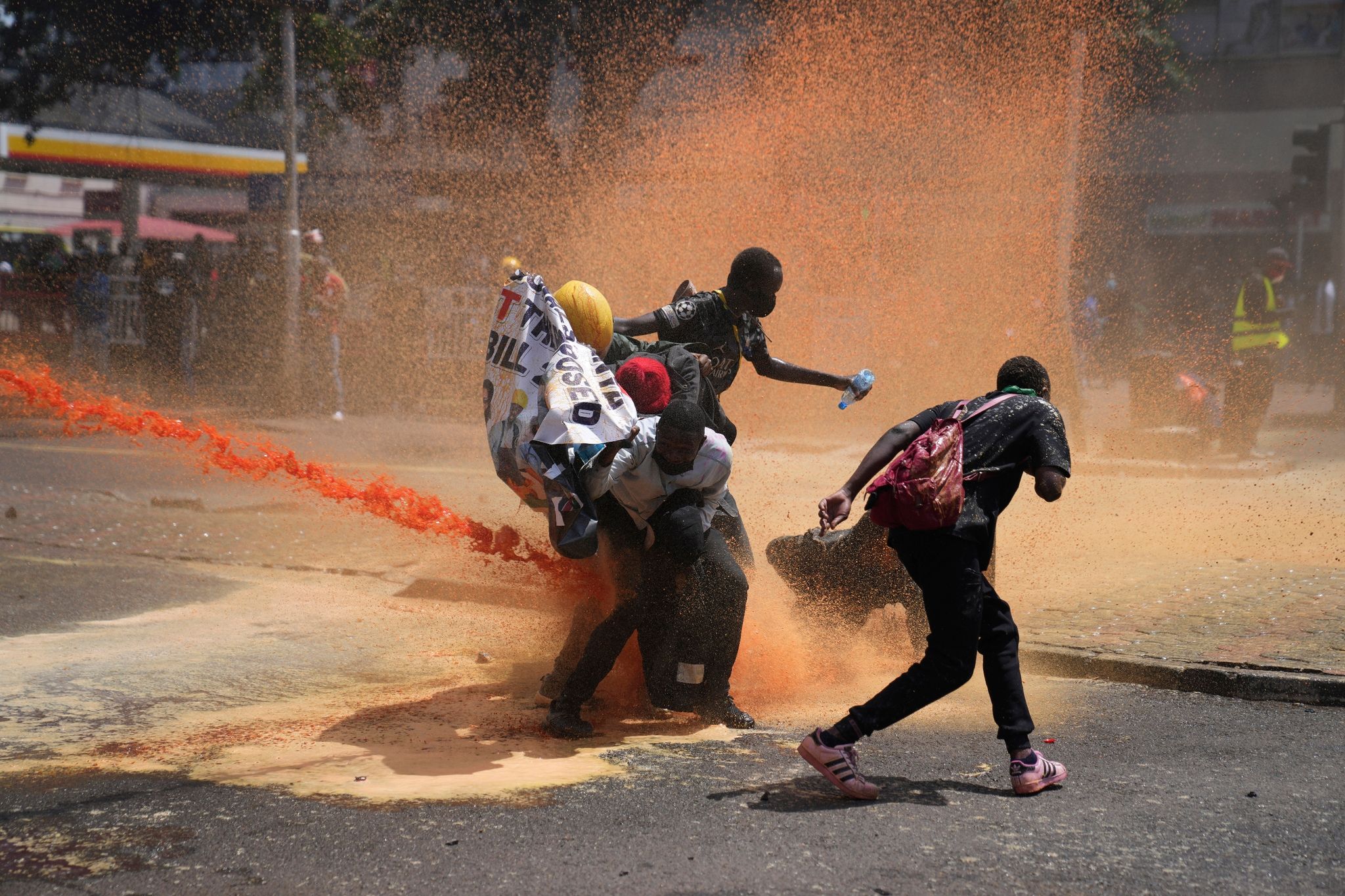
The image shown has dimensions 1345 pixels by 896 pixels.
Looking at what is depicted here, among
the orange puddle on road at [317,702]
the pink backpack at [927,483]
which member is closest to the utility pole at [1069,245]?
the orange puddle on road at [317,702]

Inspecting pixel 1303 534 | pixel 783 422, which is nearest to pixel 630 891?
pixel 1303 534

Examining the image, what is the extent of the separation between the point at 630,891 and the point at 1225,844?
159 cm

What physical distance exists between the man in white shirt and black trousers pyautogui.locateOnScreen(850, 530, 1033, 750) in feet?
2.63

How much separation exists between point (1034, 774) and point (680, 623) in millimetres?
1348

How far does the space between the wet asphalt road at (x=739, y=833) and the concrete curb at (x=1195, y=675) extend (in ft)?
2.41

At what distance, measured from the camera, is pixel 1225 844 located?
3484mm

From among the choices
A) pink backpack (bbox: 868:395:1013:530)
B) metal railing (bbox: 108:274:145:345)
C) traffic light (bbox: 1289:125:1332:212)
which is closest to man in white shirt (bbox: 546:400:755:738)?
pink backpack (bbox: 868:395:1013:530)

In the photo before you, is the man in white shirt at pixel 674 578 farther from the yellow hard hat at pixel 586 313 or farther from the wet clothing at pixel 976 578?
the wet clothing at pixel 976 578

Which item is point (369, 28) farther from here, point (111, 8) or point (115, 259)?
point (115, 259)

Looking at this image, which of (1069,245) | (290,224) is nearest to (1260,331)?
(1069,245)

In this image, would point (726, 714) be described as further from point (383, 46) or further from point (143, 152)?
point (143, 152)

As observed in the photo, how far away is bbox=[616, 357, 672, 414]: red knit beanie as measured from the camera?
15.9 feet

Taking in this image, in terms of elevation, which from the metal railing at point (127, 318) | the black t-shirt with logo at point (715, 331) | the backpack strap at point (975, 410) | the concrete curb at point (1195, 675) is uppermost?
the metal railing at point (127, 318)

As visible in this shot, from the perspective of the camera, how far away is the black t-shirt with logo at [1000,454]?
3.98 m
